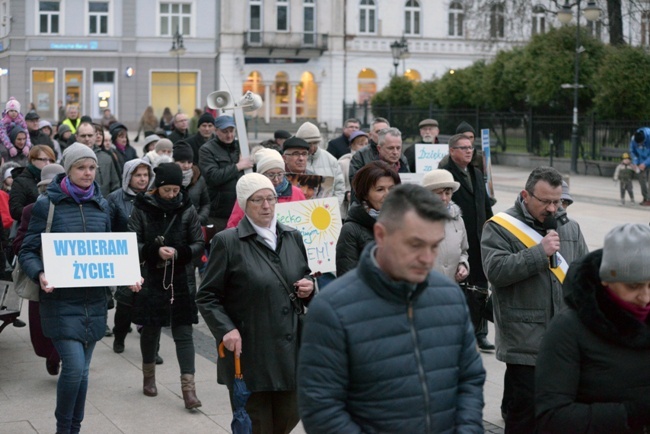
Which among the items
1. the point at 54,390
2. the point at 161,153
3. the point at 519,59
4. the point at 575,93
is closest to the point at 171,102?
the point at 519,59

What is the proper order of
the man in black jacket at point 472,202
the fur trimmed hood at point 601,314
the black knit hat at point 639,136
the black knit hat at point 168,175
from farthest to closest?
the black knit hat at point 639,136
the man in black jacket at point 472,202
the black knit hat at point 168,175
the fur trimmed hood at point 601,314

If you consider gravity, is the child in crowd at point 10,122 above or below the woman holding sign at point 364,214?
above

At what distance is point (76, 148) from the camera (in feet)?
21.9

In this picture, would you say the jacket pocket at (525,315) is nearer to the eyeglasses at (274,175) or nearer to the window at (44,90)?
the eyeglasses at (274,175)

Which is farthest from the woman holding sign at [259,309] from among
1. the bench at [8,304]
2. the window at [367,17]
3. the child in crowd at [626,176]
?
the window at [367,17]

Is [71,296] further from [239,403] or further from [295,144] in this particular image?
[295,144]

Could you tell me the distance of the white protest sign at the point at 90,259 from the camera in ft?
21.5

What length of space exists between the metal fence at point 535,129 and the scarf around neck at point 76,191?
78.7 ft

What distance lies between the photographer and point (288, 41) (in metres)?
61.7

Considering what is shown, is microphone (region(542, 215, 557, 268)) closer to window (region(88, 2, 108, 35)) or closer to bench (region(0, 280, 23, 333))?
bench (region(0, 280, 23, 333))

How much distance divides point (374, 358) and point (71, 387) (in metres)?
3.42

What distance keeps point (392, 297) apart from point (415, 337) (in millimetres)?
159

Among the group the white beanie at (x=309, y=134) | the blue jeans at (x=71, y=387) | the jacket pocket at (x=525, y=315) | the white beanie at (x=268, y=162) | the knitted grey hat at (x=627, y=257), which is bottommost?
the blue jeans at (x=71, y=387)

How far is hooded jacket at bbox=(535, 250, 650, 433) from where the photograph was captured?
3.60m
